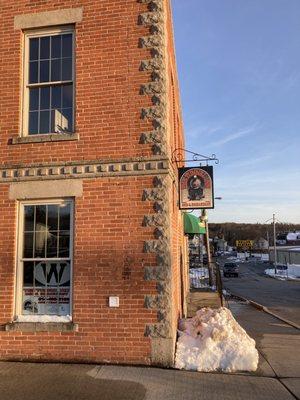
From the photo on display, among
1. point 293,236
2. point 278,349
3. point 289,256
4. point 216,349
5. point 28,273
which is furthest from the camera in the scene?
point 293,236

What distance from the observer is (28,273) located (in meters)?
8.34

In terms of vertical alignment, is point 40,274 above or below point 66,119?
below

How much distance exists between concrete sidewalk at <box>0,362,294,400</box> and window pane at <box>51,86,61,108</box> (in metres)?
4.64

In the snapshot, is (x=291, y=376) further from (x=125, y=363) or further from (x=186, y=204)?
(x=186, y=204)

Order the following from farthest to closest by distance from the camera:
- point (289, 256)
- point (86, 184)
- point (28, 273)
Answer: point (289, 256), point (28, 273), point (86, 184)

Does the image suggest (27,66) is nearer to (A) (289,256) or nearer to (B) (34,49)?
(B) (34,49)

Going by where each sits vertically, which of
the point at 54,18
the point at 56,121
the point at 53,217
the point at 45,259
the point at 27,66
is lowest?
the point at 45,259

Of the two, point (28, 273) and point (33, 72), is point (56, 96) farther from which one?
point (28, 273)

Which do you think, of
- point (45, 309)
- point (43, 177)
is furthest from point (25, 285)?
point (43, 177)

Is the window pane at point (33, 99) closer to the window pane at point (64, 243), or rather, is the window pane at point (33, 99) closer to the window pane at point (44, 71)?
the window pane at point (44, 71)

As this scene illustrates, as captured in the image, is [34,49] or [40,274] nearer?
[40,274]

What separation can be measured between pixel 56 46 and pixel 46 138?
6.11 feet

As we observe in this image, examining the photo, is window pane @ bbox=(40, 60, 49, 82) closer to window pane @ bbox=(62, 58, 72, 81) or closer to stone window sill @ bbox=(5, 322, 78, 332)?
window pane @ bbox=(62, 58, 72, 81)

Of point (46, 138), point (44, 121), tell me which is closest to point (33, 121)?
point (44, 121)
